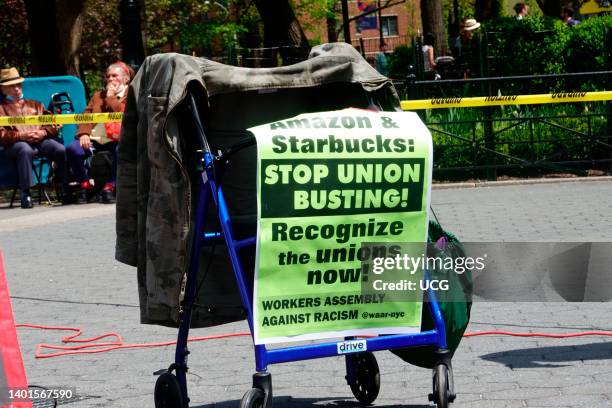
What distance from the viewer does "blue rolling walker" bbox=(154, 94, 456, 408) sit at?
4512 millimetres

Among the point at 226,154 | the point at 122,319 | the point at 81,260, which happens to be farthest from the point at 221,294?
the point at 81,260

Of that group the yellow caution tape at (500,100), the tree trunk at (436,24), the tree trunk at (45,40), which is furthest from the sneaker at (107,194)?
the tree trunk at (436,24)

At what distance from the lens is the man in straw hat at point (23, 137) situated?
15164 millimetres

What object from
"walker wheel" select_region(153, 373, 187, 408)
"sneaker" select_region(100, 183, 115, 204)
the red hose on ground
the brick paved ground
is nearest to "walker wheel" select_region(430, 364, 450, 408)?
the brick paved ground

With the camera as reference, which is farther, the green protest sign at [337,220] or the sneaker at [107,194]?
the sneaker at [107,194]

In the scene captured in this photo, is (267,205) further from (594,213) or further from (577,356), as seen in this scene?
(594,213)

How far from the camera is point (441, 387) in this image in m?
4.70

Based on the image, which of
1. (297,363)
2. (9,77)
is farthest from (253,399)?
(9,77)

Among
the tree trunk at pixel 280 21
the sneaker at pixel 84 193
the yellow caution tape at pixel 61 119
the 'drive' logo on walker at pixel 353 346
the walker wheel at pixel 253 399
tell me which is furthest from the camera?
the tree trunk at pixel 280 21

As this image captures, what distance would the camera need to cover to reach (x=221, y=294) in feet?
17.1

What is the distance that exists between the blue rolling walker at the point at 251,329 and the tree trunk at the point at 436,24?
68.4 ft

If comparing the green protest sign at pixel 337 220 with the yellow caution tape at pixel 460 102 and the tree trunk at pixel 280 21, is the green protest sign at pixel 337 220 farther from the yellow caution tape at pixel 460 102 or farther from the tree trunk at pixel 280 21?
the tree trunk at pixel 280 21

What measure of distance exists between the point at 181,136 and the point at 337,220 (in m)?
0.77

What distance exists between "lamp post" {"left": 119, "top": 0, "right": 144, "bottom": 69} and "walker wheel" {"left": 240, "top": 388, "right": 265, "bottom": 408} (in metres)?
12.1
